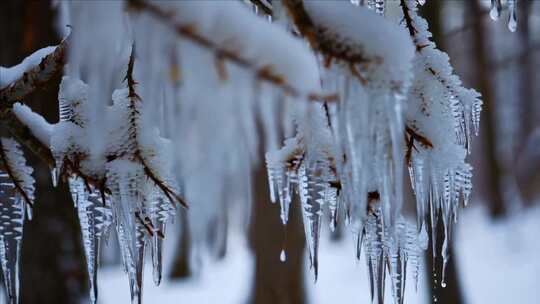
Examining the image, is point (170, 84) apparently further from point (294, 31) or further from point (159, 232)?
point (159, 232)

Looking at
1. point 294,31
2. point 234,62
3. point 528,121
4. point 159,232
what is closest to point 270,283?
point 159,232

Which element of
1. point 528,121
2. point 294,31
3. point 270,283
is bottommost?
point 270,283

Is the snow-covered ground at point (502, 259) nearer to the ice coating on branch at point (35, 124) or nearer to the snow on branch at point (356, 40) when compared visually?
the ice coating on branch at point (35, 124)

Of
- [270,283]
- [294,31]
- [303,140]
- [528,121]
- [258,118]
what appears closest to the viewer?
[258,118]

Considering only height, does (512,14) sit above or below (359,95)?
above

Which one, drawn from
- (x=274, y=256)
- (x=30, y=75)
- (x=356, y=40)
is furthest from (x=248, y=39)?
(x=274, y=256)

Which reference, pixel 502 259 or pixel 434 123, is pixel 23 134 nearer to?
pixel 434 123
